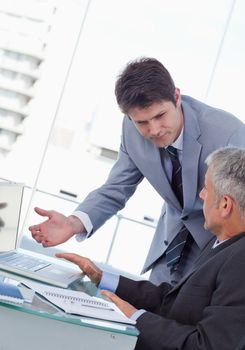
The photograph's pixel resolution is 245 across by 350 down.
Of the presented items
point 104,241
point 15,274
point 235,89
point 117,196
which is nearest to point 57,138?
point 104,241

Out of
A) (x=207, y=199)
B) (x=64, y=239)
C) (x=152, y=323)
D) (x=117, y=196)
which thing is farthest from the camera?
(x=117, y=196)

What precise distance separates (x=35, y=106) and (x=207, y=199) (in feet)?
19.1

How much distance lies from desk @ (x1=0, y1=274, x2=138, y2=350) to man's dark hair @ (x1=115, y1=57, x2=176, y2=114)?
2.66 feet

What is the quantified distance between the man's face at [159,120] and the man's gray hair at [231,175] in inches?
11.5

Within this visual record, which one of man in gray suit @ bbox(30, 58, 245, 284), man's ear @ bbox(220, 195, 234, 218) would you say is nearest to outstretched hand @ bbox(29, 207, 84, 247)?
man in gray suit @ bbox(30, 58, 245, 284)

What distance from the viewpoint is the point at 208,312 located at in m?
1.52

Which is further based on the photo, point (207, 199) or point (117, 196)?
point (117, 196)

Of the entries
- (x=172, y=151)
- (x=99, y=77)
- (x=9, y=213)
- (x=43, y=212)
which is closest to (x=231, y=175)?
(x=172, y=151)

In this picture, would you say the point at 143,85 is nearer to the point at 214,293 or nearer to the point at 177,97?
the point at 177,97

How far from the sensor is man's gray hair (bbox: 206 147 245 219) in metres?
1.69

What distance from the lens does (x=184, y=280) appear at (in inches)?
70.7

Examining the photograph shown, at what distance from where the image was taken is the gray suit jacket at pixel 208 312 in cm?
147

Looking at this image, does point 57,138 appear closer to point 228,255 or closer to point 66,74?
point 66,74

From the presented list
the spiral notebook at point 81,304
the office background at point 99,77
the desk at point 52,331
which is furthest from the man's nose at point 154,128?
the office background at point 99,77
